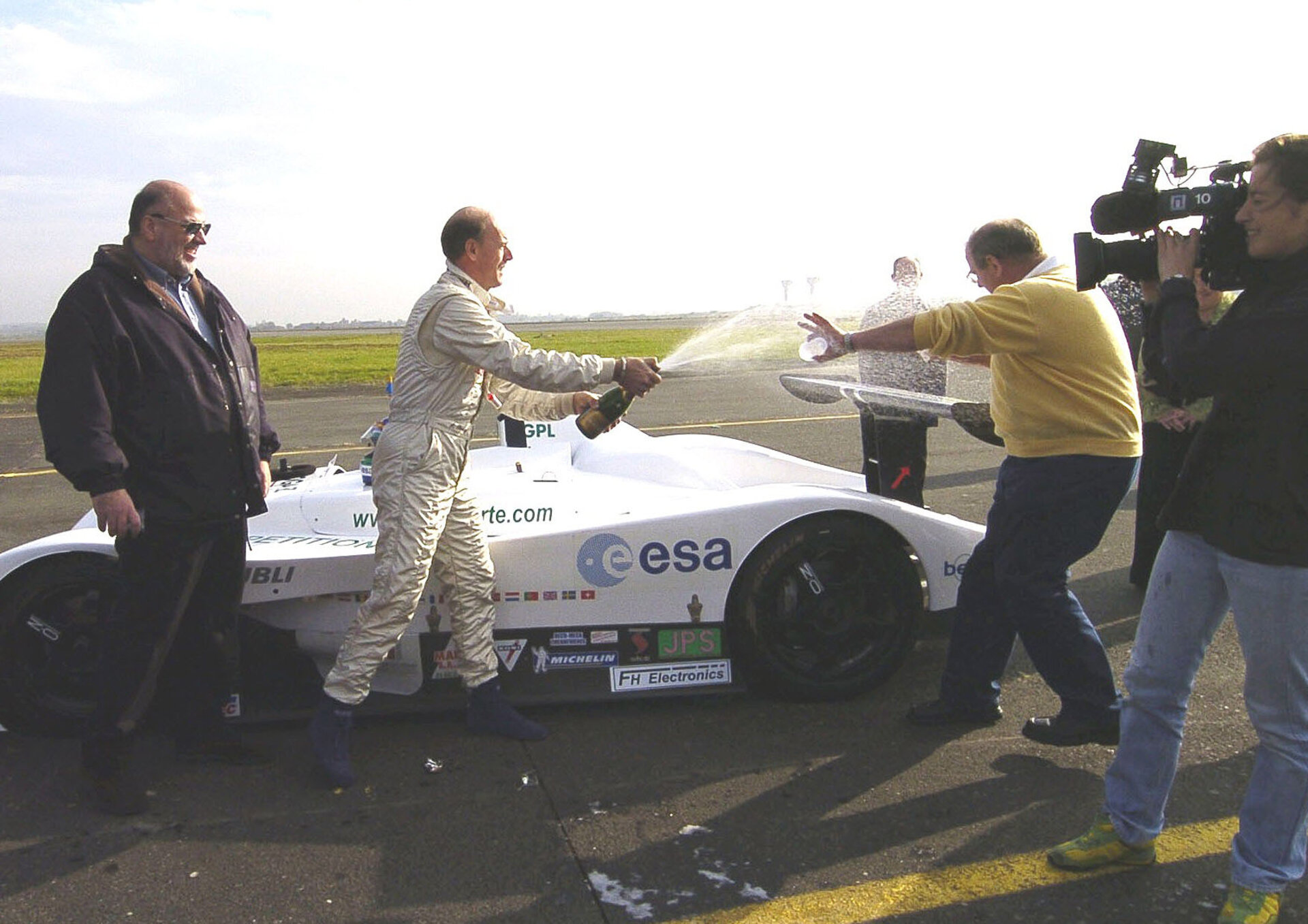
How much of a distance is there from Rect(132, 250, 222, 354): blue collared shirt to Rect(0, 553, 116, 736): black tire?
0.82 metres

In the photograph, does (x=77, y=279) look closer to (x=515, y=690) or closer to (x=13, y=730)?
(x=13, y=730)

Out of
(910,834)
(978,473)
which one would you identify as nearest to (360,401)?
(978,473)

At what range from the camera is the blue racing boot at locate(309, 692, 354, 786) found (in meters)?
3.15

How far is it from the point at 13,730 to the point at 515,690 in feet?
5.30

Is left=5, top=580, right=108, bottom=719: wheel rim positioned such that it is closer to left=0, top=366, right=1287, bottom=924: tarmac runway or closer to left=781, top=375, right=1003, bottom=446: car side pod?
left=0, top=366, right=1287, bottom=924: tarmac runway

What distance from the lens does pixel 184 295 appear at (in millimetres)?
3199

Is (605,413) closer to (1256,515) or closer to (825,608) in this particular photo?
(825,608)

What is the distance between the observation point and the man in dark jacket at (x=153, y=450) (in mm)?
2881

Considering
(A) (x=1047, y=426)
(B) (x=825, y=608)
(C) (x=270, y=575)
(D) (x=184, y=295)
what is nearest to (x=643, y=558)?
(B) (x=825, y=608)

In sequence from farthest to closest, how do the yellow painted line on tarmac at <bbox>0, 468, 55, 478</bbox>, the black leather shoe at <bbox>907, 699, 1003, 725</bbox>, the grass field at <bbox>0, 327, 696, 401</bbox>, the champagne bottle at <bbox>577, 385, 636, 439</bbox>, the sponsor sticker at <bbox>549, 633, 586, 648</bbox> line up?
the grass field at <bbox>0, 327, 696, 401</bbox>, the yellow painted line on tarmac at <bbox>0, 468, 55, 478</bbox>, the sponsor sticker at <bbox>549, 633, 586, 648</bbox>, the black leather shoe at <bbox>907, 699, 1003, 725</bbox>, the champagne bottle at <bbox>577, 385, 636, 439</bbox>

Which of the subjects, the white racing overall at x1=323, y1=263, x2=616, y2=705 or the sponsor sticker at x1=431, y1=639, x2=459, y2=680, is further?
the sponsor sticker at x1=431, y1=639, x2=459, y2=680

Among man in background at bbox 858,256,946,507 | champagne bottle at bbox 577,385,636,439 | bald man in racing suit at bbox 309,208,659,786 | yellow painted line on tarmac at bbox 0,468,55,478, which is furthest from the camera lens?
yellow painted line on tarmac at bbox 0,468,55,478

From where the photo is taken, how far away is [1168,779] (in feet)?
8.43

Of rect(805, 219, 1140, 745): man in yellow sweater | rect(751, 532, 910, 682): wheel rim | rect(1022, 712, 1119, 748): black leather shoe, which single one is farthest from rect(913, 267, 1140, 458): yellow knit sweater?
rect(1022, 712, 1119, 748): black leather shoe
